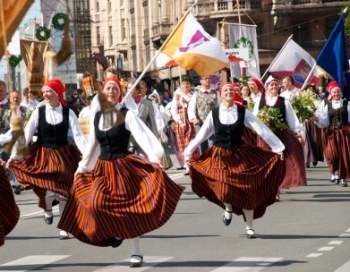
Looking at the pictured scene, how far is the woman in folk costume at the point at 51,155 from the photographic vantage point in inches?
446

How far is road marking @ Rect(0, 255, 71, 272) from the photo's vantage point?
353 inches

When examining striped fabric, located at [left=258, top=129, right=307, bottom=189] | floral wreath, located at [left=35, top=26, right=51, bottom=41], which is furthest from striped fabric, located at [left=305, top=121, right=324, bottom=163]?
floral wreath, located at [left=35, top=26, right=51, bottom=41]

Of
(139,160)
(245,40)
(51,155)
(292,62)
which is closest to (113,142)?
(139,160)

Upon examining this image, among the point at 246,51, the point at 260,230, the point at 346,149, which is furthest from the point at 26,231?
the point at 246,51

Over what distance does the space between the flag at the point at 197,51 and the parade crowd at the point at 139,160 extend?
94cm

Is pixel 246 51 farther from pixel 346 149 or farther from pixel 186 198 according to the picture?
pixel 186 198

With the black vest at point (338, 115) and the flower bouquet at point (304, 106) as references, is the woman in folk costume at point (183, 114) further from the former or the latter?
the black vest at point (338, 115)

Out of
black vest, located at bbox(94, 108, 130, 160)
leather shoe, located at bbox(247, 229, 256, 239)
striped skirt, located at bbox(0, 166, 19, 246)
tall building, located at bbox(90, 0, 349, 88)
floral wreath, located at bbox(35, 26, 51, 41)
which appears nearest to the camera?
floral wreath, located at bbox(35, 26, 51, 41)

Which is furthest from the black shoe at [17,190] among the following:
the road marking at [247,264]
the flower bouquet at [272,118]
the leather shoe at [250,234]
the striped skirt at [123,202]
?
the road marking at [247,264]

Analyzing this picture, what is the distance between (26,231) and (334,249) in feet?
12.9

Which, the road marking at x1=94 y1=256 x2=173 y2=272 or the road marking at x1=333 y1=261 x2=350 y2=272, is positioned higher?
the road marking at x1=333 y1=261 x2=350 y2=272

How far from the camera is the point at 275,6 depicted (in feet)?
203

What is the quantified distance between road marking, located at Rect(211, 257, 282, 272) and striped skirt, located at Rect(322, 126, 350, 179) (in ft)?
27.3

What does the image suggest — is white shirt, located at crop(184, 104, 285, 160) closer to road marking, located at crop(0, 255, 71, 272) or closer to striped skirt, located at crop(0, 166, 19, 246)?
road marking, located at crop(0, 255, 71, 272)
